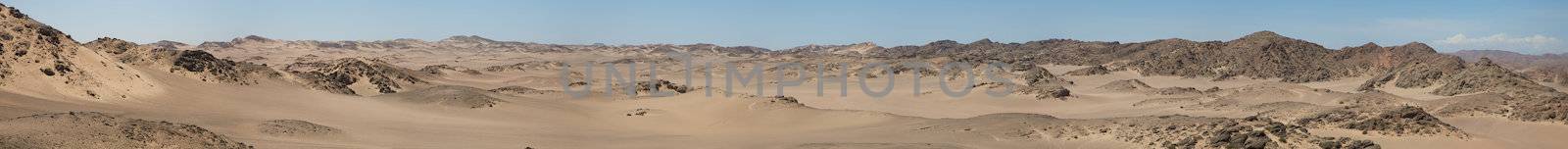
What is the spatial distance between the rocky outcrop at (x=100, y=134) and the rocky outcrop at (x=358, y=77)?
1952cm

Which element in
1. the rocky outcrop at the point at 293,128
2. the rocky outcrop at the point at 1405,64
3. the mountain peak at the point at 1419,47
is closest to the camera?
the rocky outcrop at the point at 293,128

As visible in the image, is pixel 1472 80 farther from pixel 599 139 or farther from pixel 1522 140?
pixel 599 139

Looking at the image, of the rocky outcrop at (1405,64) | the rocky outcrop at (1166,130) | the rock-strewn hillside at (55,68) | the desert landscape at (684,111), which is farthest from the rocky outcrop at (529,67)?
the rocky outcrop at (1166,130)

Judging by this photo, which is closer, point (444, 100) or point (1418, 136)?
point (1418, 136)

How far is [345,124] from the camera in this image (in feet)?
73.9

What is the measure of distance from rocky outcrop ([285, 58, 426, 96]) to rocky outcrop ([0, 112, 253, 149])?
64.0 ft

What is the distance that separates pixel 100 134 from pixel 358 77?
30795 mm

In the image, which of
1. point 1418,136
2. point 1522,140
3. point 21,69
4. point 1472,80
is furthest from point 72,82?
point 1472,80

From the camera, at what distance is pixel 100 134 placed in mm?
14727

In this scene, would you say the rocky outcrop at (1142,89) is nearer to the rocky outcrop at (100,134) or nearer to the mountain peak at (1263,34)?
the mountain peak at (1263,34)

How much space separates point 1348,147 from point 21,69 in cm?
2703

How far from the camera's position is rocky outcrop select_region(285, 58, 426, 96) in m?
36.8

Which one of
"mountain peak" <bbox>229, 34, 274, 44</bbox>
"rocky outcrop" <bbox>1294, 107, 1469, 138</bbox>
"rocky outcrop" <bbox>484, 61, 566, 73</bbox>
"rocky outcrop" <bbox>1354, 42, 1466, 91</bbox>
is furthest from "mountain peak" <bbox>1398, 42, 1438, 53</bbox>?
"mountain peak" <bbox>229, 34, 274, 44</bbox>

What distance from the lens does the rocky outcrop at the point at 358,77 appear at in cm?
3684
